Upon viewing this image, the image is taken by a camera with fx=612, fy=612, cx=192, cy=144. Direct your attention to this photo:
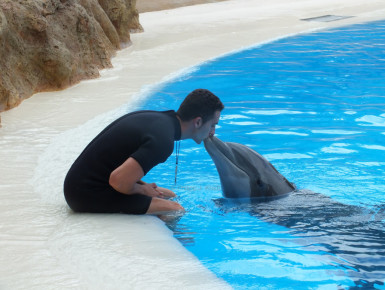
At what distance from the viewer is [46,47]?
8648 mm

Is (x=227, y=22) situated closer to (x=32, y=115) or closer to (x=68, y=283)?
(x=32, y=115)

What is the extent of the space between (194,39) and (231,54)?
153cm

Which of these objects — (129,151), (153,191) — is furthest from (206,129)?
(153,191)

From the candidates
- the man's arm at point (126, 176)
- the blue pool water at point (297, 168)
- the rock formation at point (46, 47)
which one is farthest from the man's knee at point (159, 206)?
the rock formation at point (46, 47)

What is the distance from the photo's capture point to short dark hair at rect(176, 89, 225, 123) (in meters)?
4.12

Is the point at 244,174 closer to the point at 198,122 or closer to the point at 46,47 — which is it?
the point at 198,122

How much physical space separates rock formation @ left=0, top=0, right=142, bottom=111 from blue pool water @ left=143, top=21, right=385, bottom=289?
5.01 ft

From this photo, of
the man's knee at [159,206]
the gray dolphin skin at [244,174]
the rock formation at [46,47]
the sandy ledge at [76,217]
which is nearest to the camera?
the sandy ledge at [76,217]

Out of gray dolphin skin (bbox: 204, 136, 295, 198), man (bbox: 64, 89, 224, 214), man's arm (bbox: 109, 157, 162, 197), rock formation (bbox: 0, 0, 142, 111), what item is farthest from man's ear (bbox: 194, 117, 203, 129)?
rock formation (bbox: 0, 0, 142, 111)

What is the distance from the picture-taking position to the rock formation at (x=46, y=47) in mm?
7949

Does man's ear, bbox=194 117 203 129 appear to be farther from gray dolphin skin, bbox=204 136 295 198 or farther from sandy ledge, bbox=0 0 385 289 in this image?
sandy ledge, bbox=0 0 385 289

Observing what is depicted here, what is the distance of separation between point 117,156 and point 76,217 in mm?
538

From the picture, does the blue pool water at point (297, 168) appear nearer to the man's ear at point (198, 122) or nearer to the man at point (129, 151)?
the man at point (129, 151)

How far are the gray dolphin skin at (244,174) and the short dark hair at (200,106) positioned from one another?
1.12ft
